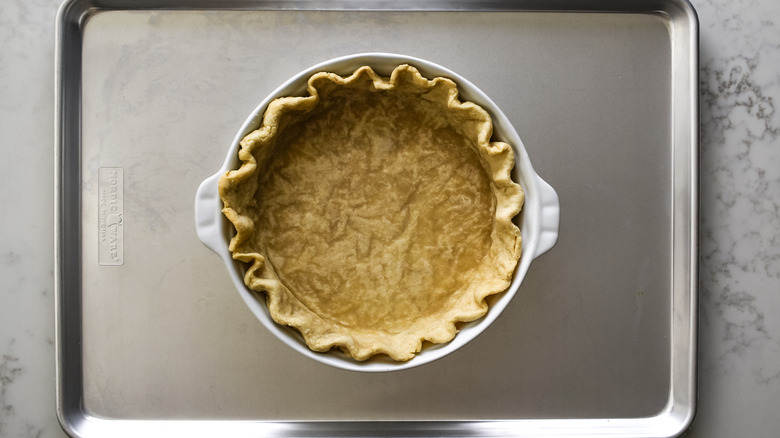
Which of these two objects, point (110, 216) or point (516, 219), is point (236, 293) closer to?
point (110, 216)

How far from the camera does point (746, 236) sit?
115cm

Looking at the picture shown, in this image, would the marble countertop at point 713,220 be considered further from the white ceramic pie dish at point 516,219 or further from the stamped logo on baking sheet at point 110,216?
the white ceramic pie dish at point 516,219

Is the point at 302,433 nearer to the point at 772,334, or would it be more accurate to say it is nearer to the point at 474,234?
the point at 474,234

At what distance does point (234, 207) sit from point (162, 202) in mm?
263

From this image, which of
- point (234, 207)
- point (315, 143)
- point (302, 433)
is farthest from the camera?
point (302, 433)

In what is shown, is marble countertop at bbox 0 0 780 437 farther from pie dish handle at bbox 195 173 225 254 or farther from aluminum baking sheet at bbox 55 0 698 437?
pie dish handle at bbox 195 173 225 254

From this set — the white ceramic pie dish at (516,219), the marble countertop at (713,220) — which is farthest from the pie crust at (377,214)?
the marble countertop at (713,220)

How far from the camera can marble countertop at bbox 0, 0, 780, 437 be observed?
43.9 inches

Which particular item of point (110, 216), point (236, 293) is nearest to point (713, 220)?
point (236, 293)

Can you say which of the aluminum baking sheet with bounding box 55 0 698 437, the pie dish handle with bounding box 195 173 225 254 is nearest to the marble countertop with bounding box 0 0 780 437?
the aluminum baking sheet with bounding box 55 0 698 437

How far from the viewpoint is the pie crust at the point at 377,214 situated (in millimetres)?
1014

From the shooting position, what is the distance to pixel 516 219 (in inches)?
38.4

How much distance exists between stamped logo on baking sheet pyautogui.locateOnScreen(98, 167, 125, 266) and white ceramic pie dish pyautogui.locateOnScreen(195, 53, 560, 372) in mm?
300

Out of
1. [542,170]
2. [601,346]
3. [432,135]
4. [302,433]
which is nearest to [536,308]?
[601,346]
